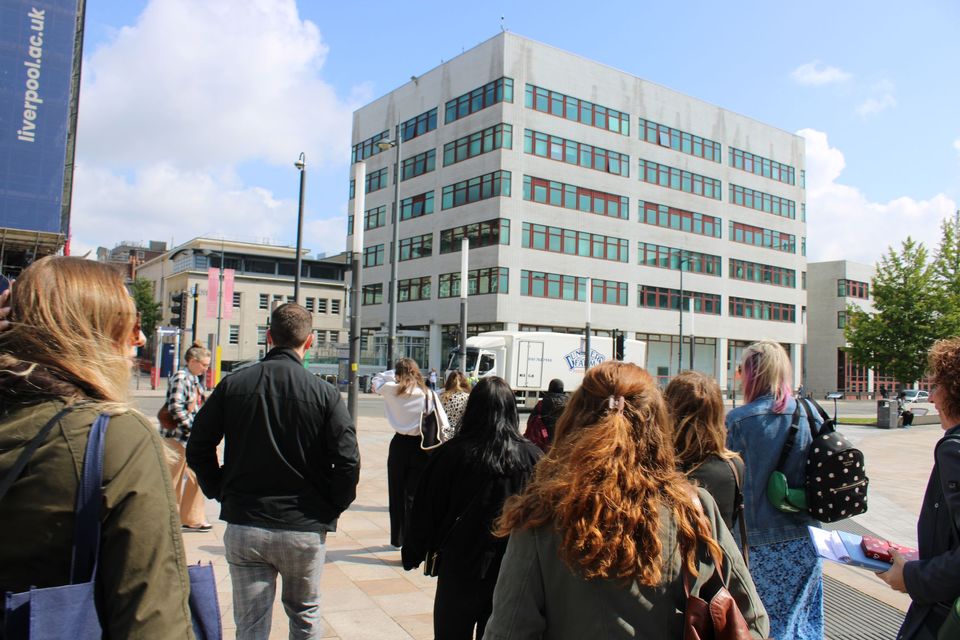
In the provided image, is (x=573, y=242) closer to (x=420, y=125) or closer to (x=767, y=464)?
(x=420, y=125)

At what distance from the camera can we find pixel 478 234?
45344 mm

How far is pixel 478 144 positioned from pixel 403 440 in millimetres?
40371

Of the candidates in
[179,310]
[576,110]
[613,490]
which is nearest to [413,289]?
[576,110]

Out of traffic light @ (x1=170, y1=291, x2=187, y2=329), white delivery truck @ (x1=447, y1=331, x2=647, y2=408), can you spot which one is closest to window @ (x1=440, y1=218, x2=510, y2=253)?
white delivery truck @ (x1=447, y1=331, x2=647, y2=408)

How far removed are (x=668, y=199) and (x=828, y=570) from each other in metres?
46.6

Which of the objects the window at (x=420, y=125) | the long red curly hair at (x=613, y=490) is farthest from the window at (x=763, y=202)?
the long red curly hair at (x=613, y=490)

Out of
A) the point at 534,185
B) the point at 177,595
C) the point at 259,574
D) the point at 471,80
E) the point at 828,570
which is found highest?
the point at 471,80

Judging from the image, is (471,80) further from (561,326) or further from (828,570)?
(828,570)

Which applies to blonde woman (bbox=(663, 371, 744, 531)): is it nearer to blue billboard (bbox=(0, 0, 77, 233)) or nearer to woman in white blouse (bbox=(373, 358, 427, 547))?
woman in white blouse (bbox=(373, 358, 427, 547))

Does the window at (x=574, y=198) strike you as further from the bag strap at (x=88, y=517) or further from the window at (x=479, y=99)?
the bag strap at (x=88, y=517)

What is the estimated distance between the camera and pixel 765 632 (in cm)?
208

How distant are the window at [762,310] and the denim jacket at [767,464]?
5436 cm

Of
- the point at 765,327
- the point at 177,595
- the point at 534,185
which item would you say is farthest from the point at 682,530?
the point at 765,327

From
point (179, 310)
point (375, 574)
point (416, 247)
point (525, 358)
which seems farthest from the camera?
point (416, 247)
